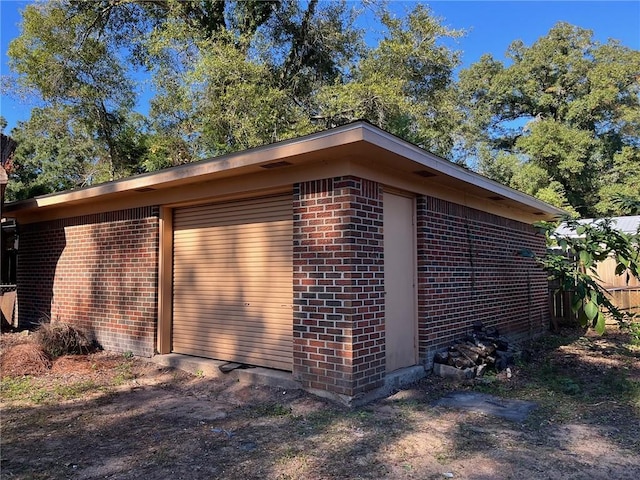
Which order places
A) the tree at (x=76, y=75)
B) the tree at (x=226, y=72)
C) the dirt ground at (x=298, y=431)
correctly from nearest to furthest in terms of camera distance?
the dirt ground at (x=298, y=431) → the tree at (x=226, y=72) → the tree at (x=76, y=75)

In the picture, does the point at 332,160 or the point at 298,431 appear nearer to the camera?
the point at 298,431

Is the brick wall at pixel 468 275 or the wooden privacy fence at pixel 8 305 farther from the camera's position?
the wooden privacy fence at pixel 8 305

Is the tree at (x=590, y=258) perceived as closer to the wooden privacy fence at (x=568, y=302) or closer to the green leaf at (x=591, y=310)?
the green leaf at (x=591, y=310)

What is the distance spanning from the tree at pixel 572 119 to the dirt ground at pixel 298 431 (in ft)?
56.0

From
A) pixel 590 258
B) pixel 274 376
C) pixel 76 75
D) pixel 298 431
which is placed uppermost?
pixel 76 75

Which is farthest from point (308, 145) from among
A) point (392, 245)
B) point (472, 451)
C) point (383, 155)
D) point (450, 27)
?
point (450, 27)

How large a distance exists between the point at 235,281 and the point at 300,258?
1444 millimetres

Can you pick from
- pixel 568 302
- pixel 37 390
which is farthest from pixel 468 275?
pixel 37 390

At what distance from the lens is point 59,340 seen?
7105 millimetres

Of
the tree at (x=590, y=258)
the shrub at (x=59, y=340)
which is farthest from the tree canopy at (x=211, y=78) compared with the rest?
the shrub at (x=59, y=340)

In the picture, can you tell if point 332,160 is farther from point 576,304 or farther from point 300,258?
point 576,304

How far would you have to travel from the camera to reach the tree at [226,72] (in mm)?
13133

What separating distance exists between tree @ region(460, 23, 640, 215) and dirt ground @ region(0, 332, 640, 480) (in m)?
17.1

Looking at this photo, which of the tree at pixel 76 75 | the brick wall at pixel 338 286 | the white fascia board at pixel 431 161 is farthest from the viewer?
the tree at pixel 76 75
